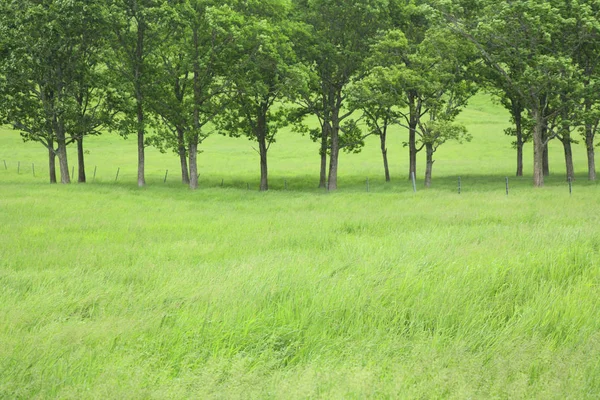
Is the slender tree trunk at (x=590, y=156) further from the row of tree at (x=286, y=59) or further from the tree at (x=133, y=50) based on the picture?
the tree at (x=133, y=50)

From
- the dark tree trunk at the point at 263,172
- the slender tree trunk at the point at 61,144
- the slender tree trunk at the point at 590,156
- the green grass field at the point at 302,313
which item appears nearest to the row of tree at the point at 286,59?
the slender tree trunk at the point at 61,144

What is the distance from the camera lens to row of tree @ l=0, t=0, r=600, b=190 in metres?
31.5

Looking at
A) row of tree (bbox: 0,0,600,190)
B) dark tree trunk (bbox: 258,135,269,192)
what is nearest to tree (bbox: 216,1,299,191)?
row of tree (bbox: 0,0,600,190)

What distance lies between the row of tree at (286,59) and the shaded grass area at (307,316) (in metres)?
22.5

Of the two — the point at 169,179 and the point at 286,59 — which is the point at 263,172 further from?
the point at 169,179

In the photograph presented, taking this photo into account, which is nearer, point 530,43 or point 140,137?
point 530,43

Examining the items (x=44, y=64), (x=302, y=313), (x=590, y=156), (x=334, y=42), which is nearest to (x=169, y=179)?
(x=44, y=64)

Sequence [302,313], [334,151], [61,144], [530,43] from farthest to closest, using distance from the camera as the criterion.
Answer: [334,151]
[61,144]
[530,43]
[302,313]

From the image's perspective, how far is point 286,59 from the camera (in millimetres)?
Answer: 36594

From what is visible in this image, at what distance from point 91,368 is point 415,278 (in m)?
4.46

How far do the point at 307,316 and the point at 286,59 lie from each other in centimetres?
3209

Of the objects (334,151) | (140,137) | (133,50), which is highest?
(133,50)

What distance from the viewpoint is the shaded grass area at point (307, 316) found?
4754 millimetres

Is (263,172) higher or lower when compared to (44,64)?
lower
